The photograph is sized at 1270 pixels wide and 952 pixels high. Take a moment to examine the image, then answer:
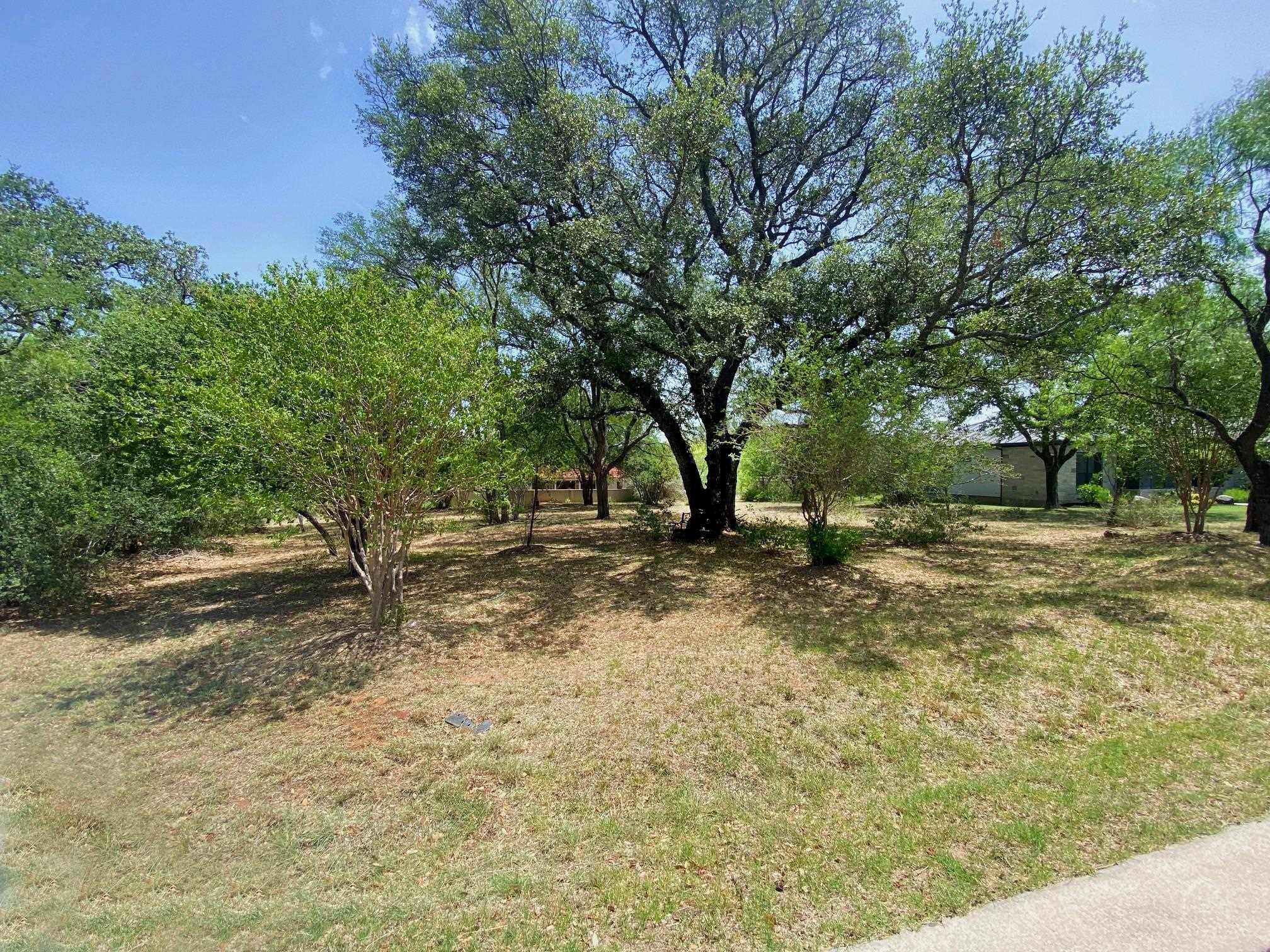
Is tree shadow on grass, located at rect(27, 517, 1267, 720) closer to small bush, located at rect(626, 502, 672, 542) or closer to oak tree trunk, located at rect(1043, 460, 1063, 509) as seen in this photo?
small bush, located at rect(626, 502, 672, 542)

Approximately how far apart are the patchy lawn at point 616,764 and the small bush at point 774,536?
3.42 m

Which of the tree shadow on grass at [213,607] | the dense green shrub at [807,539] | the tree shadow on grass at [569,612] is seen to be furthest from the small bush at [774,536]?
the tree shadow on grass at [213,607]

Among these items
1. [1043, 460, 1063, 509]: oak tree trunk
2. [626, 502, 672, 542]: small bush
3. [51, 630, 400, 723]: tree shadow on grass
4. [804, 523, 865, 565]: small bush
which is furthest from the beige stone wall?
[51, 630, 400, 723]: tree shadow on grass

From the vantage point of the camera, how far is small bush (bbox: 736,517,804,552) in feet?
32.9

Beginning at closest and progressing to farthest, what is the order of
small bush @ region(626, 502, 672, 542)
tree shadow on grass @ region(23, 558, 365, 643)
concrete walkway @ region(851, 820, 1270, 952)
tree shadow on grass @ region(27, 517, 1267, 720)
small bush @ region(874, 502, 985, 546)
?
concrete walkway @ region(851, 820, 1270, 952) < tree shadow on grass @ region(27, 517, 1267, 720) < tree shadow on grass @ region(23, 558, 365, 643) < small bush @ region(874, 502, 985, 546) < small bush @ region(626, 502, 672, 542)

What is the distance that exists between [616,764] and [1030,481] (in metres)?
26.9

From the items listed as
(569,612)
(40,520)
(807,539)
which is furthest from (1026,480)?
(40,520)

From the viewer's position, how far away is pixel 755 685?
13.8 ft

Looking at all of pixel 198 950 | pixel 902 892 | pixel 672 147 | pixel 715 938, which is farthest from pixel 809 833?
pixel 672 147

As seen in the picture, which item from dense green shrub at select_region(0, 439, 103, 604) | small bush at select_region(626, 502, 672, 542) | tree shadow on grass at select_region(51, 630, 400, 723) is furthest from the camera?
small bush at select_region(626, 502, 672, 542)

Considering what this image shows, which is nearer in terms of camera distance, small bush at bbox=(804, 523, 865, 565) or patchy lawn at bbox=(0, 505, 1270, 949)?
patchy lawn at bbox=(0, 505, 1270, 949)

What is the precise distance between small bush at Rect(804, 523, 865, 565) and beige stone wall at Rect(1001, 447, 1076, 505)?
18502 mm

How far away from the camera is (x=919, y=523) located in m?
10.9

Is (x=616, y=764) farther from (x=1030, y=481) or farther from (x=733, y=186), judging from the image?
(x=1030, y=481)
